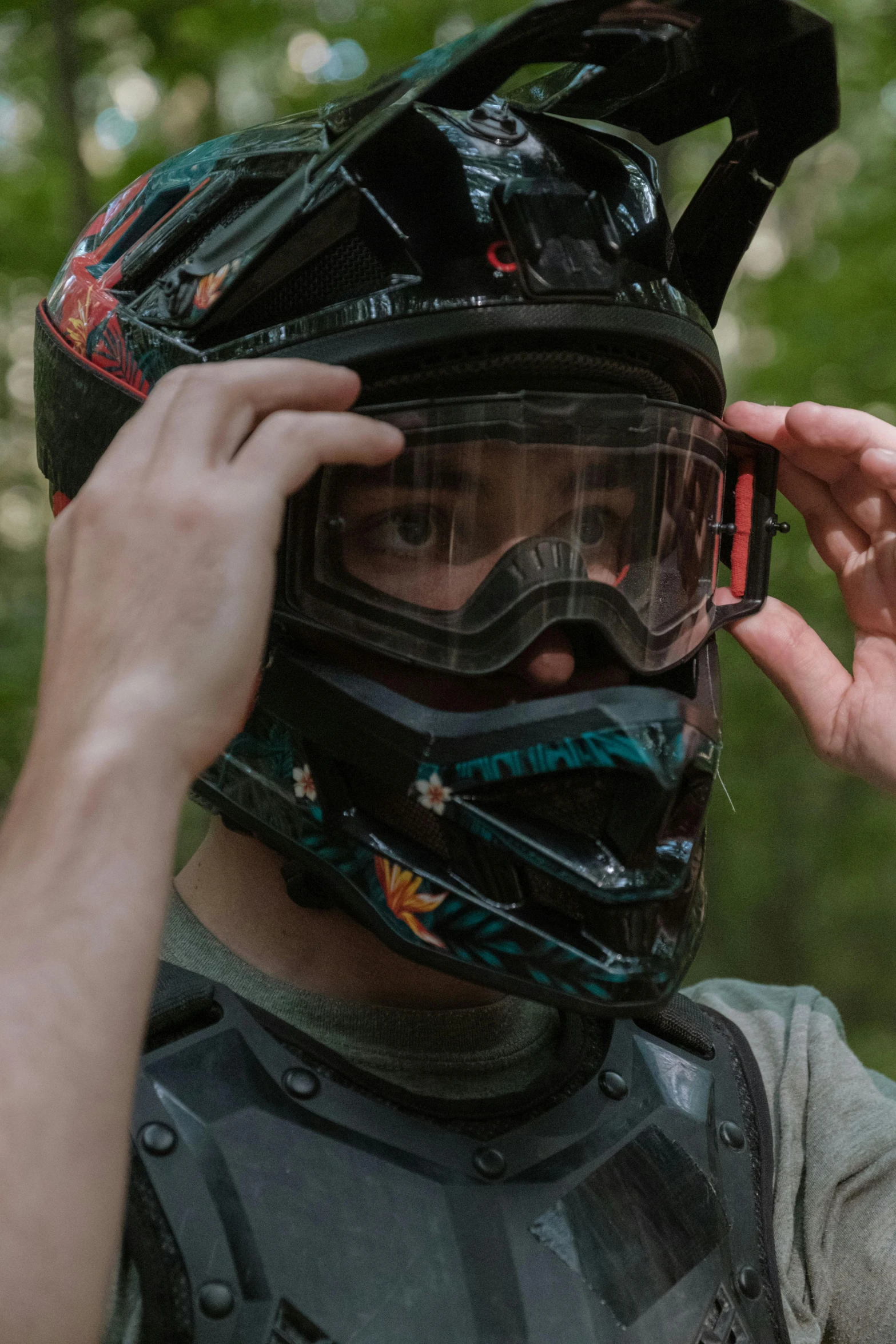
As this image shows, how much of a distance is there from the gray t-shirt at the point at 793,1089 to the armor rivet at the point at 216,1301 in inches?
18.8

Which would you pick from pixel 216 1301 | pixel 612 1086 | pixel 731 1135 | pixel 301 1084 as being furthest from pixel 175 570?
→ pixel 731 1135

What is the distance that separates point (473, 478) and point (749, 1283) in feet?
4.75

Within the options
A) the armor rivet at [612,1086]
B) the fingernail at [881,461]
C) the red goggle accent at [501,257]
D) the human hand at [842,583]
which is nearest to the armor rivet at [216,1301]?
the armor rivet at [612,1086]

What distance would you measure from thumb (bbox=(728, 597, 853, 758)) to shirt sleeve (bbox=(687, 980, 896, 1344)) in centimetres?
71

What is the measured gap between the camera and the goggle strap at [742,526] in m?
2.73

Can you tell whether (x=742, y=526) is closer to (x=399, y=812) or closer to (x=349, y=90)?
(x=399, y=812)

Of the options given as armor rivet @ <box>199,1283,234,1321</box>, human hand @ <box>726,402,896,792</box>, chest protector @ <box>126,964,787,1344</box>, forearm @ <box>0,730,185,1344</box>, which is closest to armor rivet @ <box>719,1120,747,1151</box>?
chest protector @ <box>126,964,787,1344</box>

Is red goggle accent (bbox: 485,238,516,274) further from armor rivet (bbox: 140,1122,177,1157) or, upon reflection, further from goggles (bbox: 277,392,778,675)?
armor rivet (bbox: 140,1122,177,1157)

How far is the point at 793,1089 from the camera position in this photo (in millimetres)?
2541

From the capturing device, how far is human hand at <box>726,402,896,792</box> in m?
2.74

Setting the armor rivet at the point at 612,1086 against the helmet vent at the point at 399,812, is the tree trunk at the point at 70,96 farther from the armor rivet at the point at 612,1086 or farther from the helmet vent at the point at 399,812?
the armor rivet at the point at 612,1086

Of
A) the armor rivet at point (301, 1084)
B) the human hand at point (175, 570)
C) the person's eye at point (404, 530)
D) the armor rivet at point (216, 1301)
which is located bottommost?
the armor rivet at point (216, 1301)

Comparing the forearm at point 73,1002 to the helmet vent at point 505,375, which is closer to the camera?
the forearm at point 73,1002

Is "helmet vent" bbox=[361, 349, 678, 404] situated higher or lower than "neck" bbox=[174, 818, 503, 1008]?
higher
